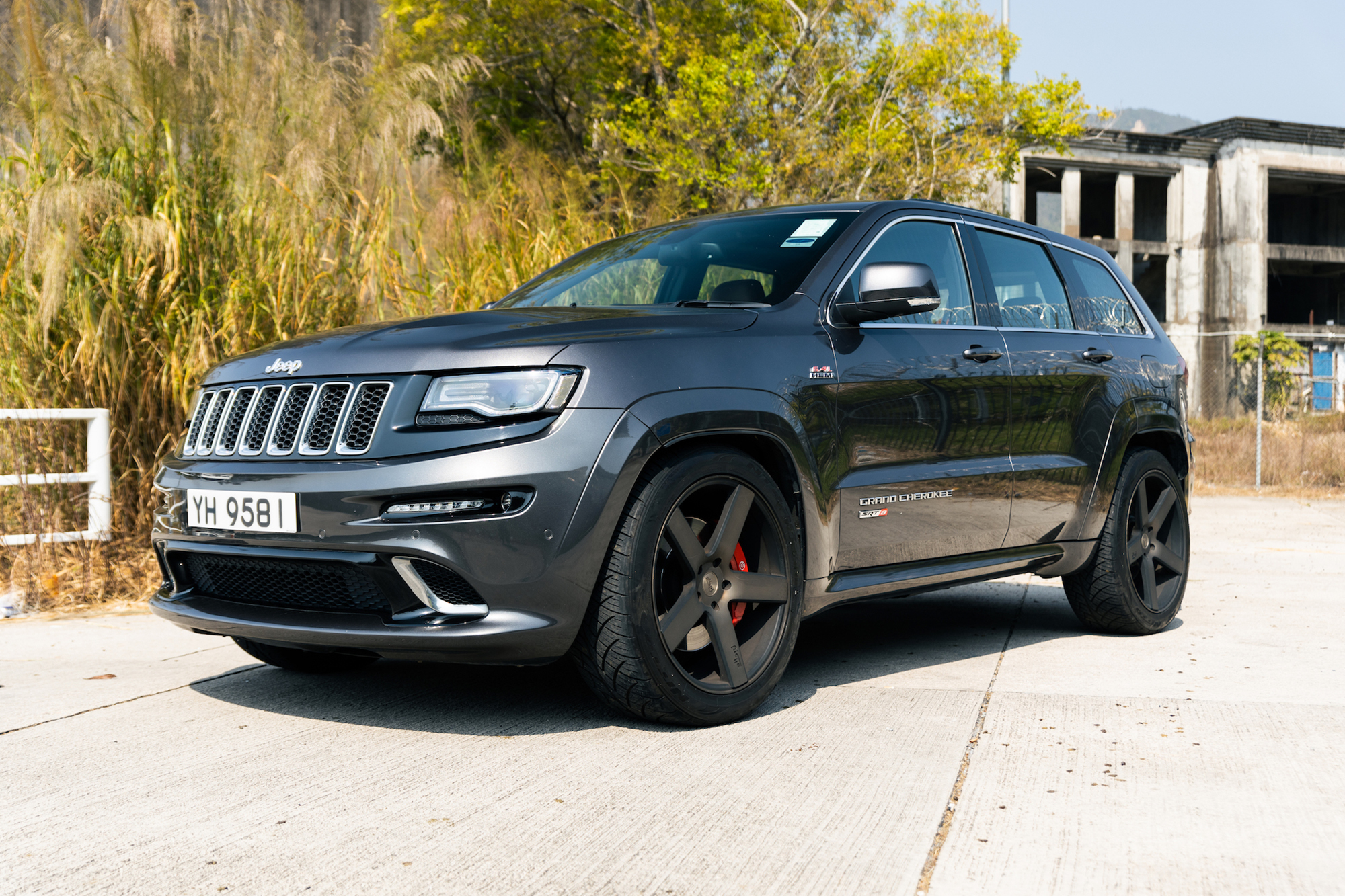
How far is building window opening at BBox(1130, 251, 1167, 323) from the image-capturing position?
135 ft

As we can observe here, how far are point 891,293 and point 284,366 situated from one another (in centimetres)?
198

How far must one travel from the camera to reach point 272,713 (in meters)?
4.13

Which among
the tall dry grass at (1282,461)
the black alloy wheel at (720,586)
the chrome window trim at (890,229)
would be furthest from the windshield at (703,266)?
the tall dry grass at (1282,461)

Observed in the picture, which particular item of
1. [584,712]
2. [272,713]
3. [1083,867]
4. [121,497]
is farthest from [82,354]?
[1083,867]

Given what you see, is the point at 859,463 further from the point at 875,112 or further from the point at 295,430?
the point at 875,112

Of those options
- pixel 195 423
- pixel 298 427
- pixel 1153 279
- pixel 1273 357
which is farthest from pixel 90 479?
pixel 1153 279

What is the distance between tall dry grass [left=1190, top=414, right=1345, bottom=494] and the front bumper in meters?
13.1

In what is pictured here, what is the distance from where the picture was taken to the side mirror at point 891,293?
4277 millimetres

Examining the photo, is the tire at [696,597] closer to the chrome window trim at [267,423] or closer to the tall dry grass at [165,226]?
A: the chrome window trim at [267,423]

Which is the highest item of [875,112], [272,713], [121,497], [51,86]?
[875,112]

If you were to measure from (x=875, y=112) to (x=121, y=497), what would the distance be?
11.1 m

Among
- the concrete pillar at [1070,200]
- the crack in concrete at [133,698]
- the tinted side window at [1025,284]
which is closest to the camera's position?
the crack in concrete at [133,698]

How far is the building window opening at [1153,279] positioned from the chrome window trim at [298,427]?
4019cm

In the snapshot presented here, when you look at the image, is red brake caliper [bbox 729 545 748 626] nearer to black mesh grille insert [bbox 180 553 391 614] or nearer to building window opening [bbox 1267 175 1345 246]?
black mesh grille insert [bbox 180 553 391 614]
